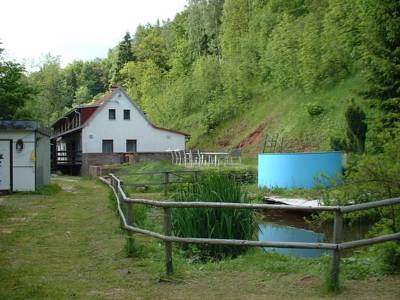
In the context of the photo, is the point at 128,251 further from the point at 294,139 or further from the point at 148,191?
the point at 294,139

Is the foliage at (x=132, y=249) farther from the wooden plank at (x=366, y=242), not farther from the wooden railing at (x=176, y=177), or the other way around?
the wooden railing at (x=176, y=177)

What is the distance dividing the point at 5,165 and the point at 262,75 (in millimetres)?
28948

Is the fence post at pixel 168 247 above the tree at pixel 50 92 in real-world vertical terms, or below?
below

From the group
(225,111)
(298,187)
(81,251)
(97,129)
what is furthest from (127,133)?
(81,251)

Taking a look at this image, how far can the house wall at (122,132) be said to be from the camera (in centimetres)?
3591

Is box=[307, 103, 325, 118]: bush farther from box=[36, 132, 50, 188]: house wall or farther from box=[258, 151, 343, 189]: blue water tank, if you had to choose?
box=[36, 132, 50, 188]: house wall

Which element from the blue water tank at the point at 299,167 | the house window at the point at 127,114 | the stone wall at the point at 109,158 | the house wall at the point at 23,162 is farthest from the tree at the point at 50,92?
the blue water tank at the point at 299,167

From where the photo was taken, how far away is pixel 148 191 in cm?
2105

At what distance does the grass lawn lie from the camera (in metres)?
5.03

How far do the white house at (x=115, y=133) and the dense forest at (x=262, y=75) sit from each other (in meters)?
3.98

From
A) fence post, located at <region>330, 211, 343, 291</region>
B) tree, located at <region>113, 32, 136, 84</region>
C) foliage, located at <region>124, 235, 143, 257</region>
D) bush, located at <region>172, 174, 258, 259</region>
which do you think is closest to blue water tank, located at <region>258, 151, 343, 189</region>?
bush, located at <region>172, 174, 258, 259</region>

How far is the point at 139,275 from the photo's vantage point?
590 cm

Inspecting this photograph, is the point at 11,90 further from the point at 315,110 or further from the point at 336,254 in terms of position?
the point at 336,254

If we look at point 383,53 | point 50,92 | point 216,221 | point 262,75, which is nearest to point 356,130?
point 383,53
